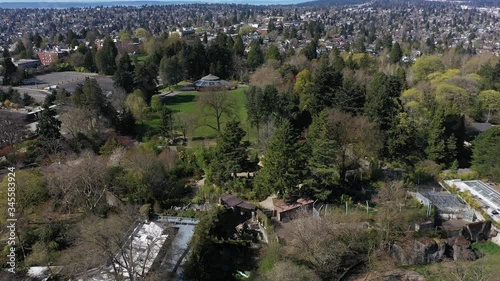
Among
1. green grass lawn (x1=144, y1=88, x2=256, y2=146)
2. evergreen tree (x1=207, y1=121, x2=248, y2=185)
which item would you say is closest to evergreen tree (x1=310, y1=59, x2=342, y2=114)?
green grass lawn (x1=144, y1=88, x2=256, y2=146)

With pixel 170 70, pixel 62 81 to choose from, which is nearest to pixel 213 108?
pixel 170 70

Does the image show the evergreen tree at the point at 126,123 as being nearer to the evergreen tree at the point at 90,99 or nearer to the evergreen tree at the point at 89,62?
the evergreen tree at the point at 90,99

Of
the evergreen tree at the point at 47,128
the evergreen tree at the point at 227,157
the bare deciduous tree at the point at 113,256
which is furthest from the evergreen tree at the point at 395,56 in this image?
the bare deciduous tree at the point at 113,256

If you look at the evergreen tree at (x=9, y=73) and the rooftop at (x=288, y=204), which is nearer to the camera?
the rooftop at (x=288, y=204)

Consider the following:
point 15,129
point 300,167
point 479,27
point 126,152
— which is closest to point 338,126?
point 300,167

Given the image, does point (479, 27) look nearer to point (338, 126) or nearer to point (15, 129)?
point (338, 126)

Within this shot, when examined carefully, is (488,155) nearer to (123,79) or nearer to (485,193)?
(485,193)

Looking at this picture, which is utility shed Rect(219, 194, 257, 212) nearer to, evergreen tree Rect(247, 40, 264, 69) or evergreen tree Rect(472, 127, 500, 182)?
evergreen tree Rect(472, 127, 500, 182)
